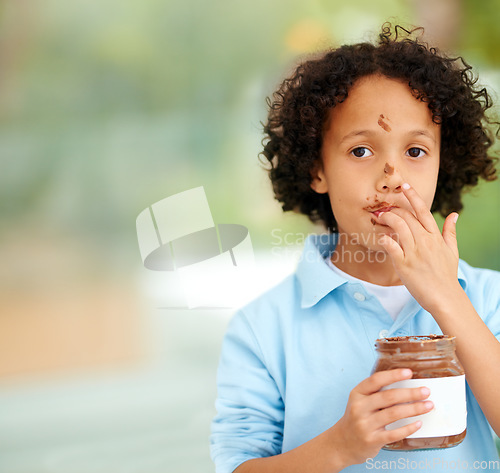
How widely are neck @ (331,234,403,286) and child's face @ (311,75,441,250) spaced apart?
5 centimetres

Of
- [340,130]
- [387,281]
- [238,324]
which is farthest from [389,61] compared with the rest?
[238,324]

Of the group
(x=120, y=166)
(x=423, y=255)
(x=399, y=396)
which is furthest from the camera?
(x=120, y=166)

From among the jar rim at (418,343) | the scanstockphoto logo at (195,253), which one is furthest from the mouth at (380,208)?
the scanstockphoto logo at (195,253)

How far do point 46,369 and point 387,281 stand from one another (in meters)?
1.16

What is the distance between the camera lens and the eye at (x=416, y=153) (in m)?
0.93

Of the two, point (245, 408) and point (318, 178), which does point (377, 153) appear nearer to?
point (318, 178)

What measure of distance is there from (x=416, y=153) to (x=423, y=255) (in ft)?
0.76

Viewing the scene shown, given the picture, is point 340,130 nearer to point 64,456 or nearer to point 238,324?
point 238,324

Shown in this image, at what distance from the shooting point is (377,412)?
2.14ft

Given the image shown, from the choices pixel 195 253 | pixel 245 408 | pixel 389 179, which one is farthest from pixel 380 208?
pixel 195 253

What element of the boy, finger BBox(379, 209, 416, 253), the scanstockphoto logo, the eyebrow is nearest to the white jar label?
the boy

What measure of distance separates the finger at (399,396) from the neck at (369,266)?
14.3 inches

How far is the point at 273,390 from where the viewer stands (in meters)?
0.90

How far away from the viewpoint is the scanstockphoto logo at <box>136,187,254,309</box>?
158 cm
